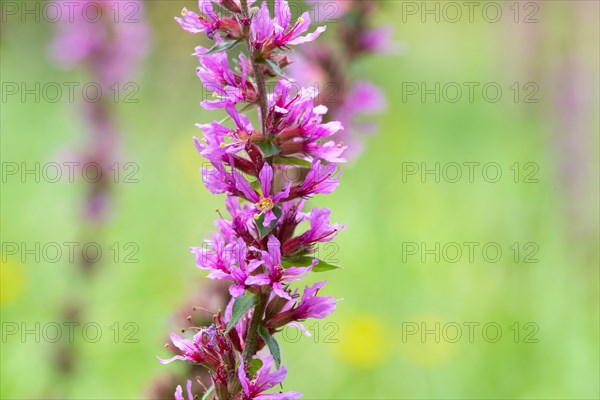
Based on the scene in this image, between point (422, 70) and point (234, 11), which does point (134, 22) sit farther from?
point (422, 70)

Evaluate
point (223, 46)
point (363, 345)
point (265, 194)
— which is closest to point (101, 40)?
point (363, 345)

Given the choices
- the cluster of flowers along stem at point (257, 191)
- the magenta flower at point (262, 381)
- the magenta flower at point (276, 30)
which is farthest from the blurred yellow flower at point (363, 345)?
the magenta flower at point (276, 30)

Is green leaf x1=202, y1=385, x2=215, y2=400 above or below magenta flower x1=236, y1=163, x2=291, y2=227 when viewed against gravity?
below

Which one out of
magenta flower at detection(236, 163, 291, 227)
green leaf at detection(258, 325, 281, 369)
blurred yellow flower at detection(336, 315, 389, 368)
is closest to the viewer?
green leaf at detection(258, 325, 281, 369)

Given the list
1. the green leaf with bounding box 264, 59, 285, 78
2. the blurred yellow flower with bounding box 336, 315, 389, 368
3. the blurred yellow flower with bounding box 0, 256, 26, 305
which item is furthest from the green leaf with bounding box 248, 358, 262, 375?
the blurred yellow flower with bounding box 0, 256, 26, 305

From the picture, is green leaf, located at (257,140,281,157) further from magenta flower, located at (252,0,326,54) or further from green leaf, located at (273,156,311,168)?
magenta flower, located at (252,0,326,54)

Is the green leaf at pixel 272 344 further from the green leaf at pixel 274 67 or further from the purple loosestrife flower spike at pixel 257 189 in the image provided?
the green leaf at pixel 274 67

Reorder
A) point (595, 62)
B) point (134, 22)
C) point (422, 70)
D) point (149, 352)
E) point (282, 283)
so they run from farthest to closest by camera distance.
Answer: point (422, 70) → point (595, 62) → point (149, 352) → point (134, 22) → point (282, 283)

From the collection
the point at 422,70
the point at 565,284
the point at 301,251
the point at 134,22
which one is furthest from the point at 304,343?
the point at 422,70
